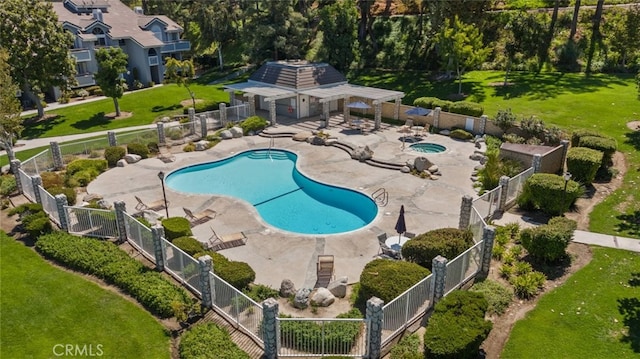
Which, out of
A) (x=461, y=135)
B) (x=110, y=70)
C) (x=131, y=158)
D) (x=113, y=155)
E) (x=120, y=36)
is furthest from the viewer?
(x=120, y=36)

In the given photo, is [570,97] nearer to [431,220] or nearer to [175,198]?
[431,220]

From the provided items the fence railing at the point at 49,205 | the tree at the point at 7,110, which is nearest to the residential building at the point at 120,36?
the tree at the point at 7,110

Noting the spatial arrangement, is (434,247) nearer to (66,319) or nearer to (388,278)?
(388,278)

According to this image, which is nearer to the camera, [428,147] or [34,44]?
[428,147]

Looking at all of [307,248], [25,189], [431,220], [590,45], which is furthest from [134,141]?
[590,45]

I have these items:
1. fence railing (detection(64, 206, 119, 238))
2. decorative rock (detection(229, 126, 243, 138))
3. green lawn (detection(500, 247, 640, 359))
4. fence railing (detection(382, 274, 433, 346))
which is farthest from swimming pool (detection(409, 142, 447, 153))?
fence railing (detection(64, 206, 119, 238))

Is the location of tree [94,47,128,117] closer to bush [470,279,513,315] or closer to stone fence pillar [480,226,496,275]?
stone fence pillar [480,226,496,275]

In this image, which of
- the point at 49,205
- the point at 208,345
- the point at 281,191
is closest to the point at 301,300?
the point at 208,345

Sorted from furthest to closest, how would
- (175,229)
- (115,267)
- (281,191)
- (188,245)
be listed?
(281,191), (175,229), (188,245), (115,267)
